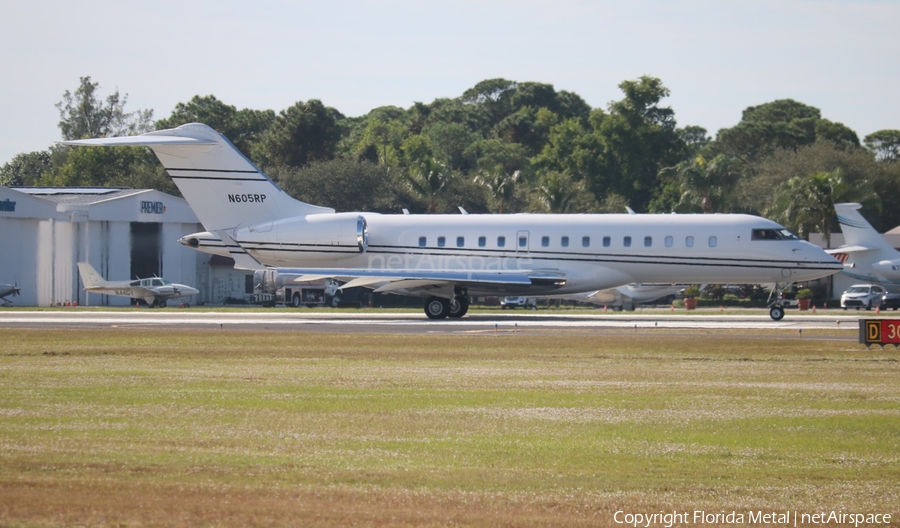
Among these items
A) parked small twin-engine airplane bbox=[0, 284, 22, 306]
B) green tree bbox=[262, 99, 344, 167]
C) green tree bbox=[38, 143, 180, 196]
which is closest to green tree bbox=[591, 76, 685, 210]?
green tree bbox=[262, 99, 344, 167]

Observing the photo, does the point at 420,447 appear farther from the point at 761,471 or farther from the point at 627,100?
the point at 627,100

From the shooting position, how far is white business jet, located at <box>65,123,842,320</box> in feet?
112

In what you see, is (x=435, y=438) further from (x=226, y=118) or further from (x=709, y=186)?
(x=226, y=118)

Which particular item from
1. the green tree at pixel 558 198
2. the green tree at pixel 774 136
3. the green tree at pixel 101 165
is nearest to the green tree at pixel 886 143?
the green tree at pixel 774 136

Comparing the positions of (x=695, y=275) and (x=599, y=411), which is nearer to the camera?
(x=599, y=411)

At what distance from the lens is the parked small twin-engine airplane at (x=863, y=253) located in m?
51.6

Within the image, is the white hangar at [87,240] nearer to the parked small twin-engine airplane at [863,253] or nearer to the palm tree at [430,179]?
the palm tree at [430,179]

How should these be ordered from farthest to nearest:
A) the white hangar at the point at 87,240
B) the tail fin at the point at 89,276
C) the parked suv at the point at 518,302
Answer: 1. the parked suv at the point at 518,302
2. the white hangar at the point at 87,240
3. the tail fin at the point at 89,276

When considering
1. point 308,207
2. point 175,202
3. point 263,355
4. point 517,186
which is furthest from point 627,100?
point 263,355

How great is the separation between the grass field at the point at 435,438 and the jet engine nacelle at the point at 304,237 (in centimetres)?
1619

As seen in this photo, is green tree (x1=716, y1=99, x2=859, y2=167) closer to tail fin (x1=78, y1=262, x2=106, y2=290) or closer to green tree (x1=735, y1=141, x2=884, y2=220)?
green tree (x1=735, y1=141, x2=884, y2=220)

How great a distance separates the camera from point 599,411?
44.3 ft

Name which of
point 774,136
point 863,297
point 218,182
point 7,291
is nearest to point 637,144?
point 774,136

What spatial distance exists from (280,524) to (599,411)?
6.50m
